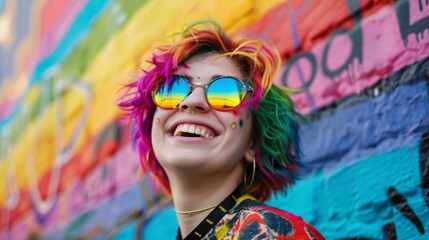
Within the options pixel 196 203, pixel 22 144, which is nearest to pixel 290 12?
pixel 196 203

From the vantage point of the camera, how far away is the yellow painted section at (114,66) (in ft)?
9.73

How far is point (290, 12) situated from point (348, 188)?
32.6 inches

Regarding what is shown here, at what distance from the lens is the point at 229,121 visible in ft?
5.43

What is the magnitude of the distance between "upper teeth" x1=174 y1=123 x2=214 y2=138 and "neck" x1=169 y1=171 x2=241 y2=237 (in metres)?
0.12

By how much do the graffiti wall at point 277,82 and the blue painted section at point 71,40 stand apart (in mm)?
12

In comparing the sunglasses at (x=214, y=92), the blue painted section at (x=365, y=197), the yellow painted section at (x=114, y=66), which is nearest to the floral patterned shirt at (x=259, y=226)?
the sunglasses at (x=214, y=92)

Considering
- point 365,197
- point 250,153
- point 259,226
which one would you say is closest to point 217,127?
point 250,153

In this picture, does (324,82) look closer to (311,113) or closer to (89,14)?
(311,113)

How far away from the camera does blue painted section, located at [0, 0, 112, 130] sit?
4.40 metres

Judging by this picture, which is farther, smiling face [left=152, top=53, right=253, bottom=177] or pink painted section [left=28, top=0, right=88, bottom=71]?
pink painted section [left=28, top=0, right=88, bottom=71]

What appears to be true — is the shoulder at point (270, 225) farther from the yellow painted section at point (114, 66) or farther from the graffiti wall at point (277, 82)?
the yellow painted section at point (114, 66)

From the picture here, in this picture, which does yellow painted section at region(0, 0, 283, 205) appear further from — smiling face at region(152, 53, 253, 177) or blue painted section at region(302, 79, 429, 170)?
blue painted section at region(302, 79, 429, 170)

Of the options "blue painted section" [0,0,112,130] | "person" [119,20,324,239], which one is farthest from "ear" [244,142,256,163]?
"blue painted section" [0,0,112,130]

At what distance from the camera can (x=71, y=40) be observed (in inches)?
188
